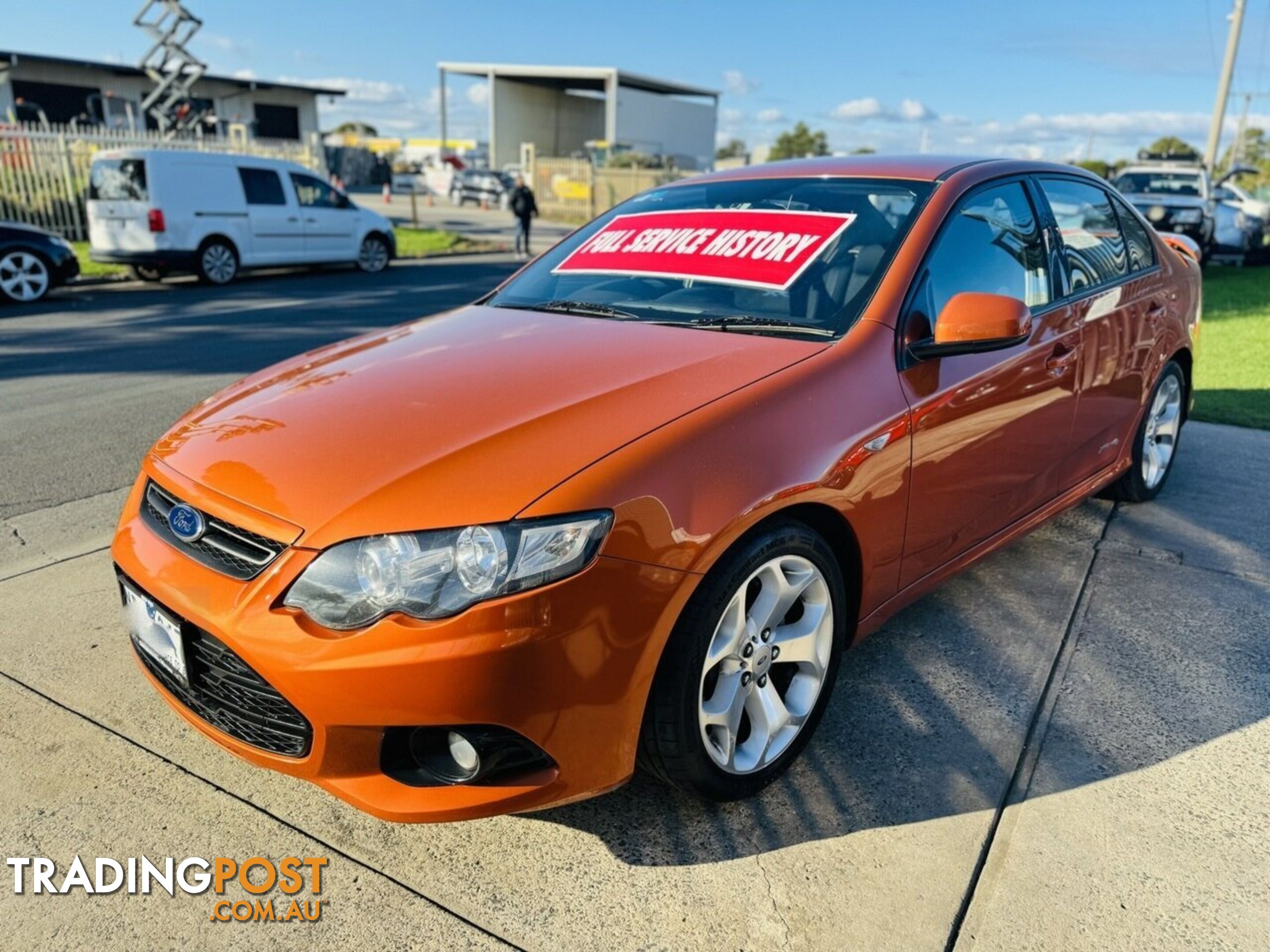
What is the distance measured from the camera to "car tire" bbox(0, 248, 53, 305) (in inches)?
425

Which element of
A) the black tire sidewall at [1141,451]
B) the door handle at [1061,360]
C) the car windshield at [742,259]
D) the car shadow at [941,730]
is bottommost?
the car shadow at [941,730]

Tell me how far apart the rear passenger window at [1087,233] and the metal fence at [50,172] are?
1463cm

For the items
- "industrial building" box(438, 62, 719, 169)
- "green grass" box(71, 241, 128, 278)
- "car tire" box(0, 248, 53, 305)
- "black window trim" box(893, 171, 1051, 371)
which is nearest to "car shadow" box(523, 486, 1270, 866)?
"black window trim" box(893, 171, 1051, 371)

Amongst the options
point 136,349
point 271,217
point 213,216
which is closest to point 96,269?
point 213,216

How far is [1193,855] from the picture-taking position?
228cm

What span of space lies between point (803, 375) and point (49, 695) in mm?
2399

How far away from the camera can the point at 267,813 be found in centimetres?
238

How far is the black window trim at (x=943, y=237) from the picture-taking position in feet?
8.81

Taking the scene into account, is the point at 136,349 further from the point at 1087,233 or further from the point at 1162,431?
the point at 1162,431

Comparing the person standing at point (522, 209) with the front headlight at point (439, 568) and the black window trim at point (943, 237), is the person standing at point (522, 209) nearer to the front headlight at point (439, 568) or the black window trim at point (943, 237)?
the black window trim at point (943, 237)

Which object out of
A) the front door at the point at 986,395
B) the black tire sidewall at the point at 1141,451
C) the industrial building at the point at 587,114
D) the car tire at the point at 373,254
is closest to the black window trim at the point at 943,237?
the front door at the point at 986,395

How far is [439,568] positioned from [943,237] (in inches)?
76.9

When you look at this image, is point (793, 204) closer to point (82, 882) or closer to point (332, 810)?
point (332, 810)

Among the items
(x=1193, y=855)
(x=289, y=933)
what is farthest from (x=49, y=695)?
(x=1193, y=855)
